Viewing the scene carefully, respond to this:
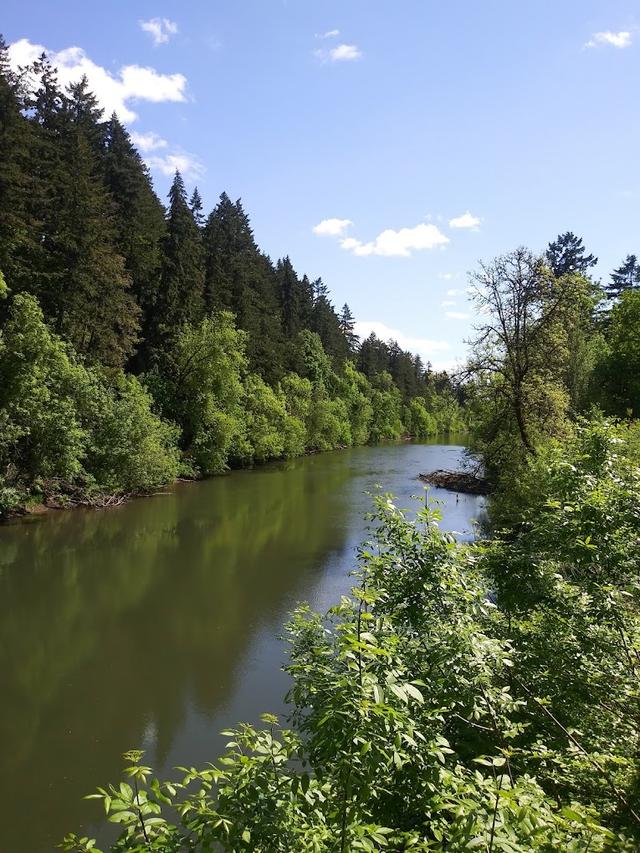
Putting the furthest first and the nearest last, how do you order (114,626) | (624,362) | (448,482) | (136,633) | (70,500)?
(448,482), (624,362), (70,500), (114,626), (136,633)

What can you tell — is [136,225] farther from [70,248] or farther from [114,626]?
[114,626]

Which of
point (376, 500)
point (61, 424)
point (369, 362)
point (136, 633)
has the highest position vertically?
point (369, 362)

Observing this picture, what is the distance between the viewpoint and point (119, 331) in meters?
29.6

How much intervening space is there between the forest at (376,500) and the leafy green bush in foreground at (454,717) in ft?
0.08

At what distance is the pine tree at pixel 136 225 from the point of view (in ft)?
108

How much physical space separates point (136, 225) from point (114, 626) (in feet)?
95.4

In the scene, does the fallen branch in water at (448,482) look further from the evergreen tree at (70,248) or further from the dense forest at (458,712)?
the dense forest at (458,712)

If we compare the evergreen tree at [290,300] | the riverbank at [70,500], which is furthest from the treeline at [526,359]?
the evergreen tree at [290,300]

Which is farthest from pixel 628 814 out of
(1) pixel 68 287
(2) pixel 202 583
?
(1) pixel 68 287

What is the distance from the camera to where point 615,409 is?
24562 mm

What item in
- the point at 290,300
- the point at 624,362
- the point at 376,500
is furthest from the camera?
the point at 290,300

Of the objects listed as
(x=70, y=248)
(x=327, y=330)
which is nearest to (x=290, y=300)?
(x=327, y=330)

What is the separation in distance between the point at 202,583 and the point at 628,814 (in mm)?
12383

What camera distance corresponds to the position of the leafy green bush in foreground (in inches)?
102
